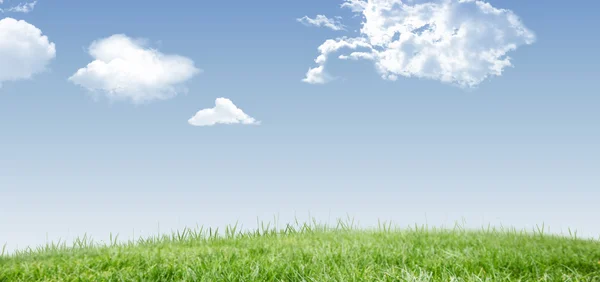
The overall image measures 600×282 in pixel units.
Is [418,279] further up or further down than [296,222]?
further down

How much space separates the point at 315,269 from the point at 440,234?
2913mm

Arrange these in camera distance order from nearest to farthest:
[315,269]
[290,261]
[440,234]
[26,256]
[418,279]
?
[418,279]
[315,269]
[290,261]
[26,256]
[440,234]

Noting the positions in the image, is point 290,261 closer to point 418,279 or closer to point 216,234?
point 418,279

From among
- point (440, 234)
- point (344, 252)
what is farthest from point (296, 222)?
point (344, 252)

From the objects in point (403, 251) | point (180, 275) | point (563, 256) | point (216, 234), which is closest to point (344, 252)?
point (403, 251)

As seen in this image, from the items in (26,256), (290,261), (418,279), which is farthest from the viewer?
(26,256)

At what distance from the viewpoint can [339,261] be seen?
5305 millimetres

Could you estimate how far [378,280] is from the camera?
4.54m

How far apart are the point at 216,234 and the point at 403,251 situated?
285cm

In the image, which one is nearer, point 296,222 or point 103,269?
point 103,269

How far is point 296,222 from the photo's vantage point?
819 centimetres

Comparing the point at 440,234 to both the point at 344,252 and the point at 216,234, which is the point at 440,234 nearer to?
the point at 344,252

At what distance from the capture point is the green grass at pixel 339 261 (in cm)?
480

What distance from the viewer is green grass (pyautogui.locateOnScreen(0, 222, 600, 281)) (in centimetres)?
480
